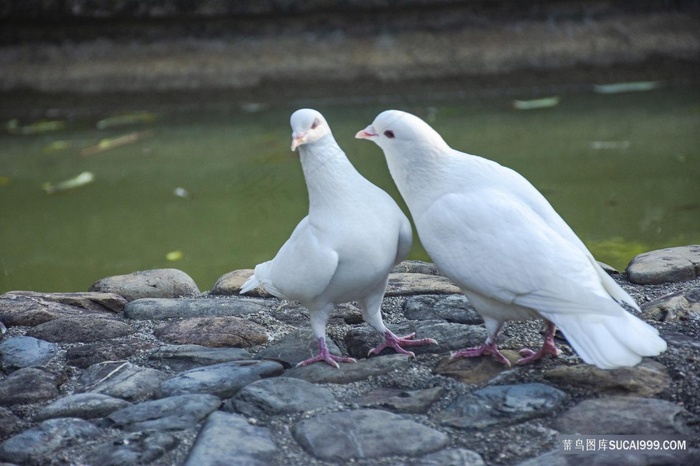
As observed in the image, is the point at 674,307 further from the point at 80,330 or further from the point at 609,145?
the point at 609,145

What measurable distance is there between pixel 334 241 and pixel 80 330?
101cm

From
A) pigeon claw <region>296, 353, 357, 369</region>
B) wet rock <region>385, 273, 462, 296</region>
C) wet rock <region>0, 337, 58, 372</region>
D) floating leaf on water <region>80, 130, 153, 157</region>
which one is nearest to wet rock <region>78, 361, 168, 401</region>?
wet rock <region>0, 337, 58, 372</region>

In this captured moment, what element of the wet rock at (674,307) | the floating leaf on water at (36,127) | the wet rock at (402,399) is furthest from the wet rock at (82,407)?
the floating leaf on water at (36,127)

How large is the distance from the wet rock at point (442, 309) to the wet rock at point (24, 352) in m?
1.17

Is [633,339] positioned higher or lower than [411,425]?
higher

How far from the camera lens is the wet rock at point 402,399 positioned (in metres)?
2.37

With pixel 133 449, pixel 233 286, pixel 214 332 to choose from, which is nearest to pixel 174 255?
pixel 233 286

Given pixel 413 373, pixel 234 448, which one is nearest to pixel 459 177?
pixel 413 373

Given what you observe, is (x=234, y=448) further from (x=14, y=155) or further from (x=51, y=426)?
(x=14, y=155)

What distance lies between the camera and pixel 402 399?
2404mm

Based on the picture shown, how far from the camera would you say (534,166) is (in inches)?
197

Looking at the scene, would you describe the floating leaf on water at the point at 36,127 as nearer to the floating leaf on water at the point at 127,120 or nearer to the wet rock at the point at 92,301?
the floating leaf on water at the point at 127,120

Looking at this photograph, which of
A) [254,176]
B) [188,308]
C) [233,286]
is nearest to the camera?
[188,308]

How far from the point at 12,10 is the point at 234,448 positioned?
4.98m
